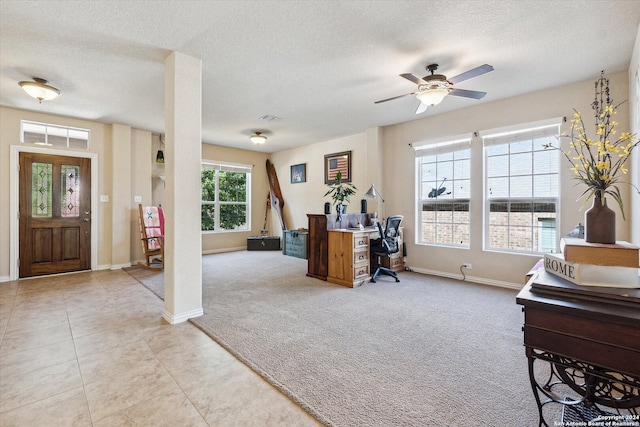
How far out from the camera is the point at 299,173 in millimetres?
7387

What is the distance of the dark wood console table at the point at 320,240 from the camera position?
4.49 m

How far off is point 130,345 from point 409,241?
13.8 ft

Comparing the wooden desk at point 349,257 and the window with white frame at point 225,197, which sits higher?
the window with white frame at point 225,197

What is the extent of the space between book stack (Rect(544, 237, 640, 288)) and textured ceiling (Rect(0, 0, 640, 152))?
1948 mm

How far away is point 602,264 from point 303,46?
272cm

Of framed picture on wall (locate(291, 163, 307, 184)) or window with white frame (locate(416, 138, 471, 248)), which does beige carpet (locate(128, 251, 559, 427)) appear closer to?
window with white frame (locate(416, 138, 471, 248))

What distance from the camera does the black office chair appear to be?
4.27 m

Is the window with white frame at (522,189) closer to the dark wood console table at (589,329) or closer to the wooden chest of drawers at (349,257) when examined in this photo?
the wooden chest of drawers at (349,257)

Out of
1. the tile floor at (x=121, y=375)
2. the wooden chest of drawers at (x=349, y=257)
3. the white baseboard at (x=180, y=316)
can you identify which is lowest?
the tile floor at (x=121, y=375)

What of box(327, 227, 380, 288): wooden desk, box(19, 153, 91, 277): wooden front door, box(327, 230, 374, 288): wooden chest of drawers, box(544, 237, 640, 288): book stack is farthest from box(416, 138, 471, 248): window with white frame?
box(19, 153, 91, 277): wooden front door

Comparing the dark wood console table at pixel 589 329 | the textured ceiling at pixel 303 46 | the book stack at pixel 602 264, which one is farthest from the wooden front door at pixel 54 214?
the book stack at pixel 602 264

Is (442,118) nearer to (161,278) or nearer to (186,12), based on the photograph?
(186,12)

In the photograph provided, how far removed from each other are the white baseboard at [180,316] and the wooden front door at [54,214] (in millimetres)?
3339

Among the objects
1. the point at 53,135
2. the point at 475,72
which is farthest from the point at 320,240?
the point at 53,135
